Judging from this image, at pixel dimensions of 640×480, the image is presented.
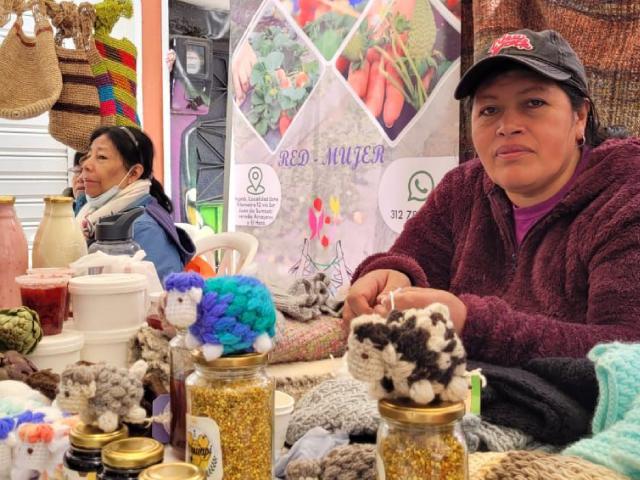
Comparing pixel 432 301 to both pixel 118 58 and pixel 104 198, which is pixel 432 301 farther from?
pixel 118 58

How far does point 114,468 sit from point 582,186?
89 cm

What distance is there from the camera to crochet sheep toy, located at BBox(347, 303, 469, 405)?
46 centimetres

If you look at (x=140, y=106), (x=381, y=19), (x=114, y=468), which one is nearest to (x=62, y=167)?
(x=140, y=106)

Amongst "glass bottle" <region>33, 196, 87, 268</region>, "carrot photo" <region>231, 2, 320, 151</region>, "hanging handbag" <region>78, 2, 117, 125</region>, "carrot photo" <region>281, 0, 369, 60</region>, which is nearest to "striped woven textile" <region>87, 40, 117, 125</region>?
"hanging handbag" <region>78, 2, 117, 125</region>

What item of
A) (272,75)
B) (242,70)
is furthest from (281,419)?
(242,70)

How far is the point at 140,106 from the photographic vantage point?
13.2 feet

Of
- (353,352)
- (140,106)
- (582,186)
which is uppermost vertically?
(140,106)

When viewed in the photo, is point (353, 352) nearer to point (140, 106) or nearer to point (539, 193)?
point (539, 193)

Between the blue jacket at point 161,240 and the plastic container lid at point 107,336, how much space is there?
2.65 ft

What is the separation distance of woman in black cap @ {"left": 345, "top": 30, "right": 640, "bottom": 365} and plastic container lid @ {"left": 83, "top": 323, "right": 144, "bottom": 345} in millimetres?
398

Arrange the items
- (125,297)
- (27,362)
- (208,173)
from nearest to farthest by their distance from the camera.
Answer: (27,362) < (125,297) < (208,173)

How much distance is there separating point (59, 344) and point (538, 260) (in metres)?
0.80

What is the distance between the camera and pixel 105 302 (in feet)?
3.19

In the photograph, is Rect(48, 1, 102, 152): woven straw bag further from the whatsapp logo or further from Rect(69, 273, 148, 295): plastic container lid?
Rect(69, 273, 148, 295): plastic container lid
